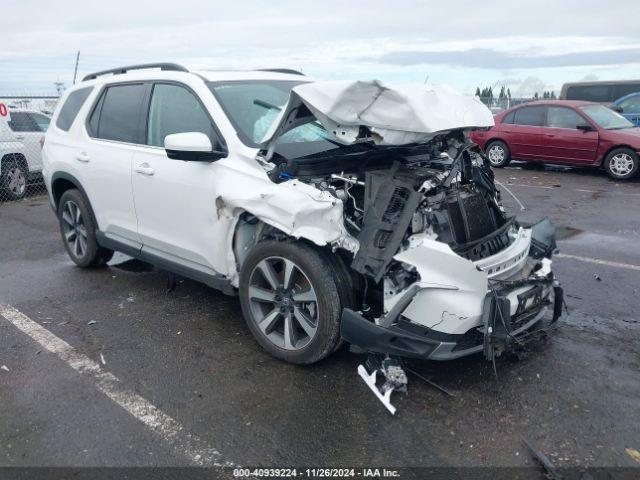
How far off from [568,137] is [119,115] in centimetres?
979

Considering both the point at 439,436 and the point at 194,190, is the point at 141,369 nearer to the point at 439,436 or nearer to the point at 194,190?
the point at 194,190

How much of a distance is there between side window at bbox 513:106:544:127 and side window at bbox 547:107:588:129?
0.18 meters

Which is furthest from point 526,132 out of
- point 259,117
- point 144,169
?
point 144,169

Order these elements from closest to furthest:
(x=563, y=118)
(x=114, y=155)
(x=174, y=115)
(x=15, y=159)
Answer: (x=174, y=115) < (x=114, y=155) < (x=15, y=159) < (x=563, y=118)

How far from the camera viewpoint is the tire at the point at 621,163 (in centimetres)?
1103

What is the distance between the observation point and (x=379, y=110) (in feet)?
10.8

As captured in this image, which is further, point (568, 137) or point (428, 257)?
point (568, 137)

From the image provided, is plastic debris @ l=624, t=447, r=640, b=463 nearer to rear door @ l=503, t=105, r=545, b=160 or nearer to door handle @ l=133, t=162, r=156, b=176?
door handle @ l=133, t=162, r=156, b=176

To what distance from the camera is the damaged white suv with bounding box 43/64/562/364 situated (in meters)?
3.21

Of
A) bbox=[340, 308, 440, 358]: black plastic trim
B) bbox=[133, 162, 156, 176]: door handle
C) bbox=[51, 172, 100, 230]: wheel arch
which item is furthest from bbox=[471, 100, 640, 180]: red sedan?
bbox=[340, 308, 440, 358]: black plastic trim

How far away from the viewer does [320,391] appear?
3475 mm

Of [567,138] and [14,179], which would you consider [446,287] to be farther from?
[567,138]

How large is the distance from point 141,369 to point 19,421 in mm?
793

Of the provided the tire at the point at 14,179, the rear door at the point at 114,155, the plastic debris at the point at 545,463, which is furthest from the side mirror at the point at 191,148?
the tire at the point at 14,179
